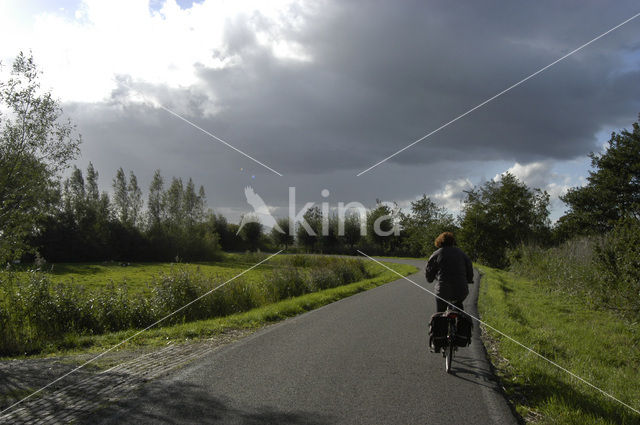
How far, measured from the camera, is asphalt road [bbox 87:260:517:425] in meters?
4.62

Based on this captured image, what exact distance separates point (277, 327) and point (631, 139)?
4734cm

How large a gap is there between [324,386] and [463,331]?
249 cm

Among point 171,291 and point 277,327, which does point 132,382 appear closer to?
point 277,327

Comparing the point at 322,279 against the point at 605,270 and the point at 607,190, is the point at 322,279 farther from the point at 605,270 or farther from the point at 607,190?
the point at 607,190

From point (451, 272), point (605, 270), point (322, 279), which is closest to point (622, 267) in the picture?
point (605, 270)

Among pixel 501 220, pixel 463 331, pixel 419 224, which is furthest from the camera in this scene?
pixel 419 224

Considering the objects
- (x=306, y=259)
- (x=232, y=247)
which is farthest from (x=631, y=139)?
(x=232, y=247)

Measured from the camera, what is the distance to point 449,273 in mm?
7090

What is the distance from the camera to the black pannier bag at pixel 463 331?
6.64m

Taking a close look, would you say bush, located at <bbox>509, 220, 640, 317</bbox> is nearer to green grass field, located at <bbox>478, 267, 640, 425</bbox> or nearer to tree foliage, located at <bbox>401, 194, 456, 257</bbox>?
green grass field, located at <bbox>478, 267, 640, 425</bbox>

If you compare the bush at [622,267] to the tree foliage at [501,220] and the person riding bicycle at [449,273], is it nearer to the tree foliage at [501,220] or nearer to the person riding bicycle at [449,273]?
the person riding bicycle at [449,273]

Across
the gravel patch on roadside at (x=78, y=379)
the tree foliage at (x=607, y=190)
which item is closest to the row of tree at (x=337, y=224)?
the tree foliage at (x=607, y=190)

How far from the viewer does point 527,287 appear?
21.7 m

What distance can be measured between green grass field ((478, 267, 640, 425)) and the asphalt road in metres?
0.45
